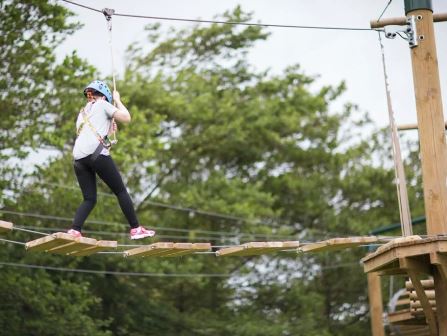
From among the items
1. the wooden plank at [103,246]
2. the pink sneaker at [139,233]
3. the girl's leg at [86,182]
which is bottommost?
the wooden plank at [103,246]

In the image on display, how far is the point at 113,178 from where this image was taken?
752cm

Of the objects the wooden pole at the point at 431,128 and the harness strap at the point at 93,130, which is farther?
the wooden pole at the point at 431,128

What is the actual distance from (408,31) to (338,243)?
2.00m

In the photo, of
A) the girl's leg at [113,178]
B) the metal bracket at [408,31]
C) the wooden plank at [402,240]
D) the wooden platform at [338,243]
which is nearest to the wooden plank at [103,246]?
the girl's leg at [113,178]

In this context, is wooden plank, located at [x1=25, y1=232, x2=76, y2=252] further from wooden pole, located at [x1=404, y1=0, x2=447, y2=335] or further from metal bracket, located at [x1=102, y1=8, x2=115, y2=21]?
wooden pole, located at [x1=404, y1=0, x2=447, y2=335]

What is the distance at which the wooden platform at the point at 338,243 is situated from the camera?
7.55m

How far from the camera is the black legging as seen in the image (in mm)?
7414

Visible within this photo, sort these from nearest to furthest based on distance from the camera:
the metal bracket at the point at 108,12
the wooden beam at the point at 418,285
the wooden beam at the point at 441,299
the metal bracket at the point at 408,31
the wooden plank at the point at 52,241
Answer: the wooden plank at the point at 52,241 → the wooden beam at the point at 418,285 → the wooden beam at the point at 441,299 → the metal bracket at the point at 108,12 → the metal bracket at the point at 408,31

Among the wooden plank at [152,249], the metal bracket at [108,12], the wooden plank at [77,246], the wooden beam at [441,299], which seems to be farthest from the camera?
the metal bracket at [108,12]

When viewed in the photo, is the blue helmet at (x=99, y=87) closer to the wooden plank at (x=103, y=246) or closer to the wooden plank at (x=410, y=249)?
the wooden plank at (x=103, y=246)

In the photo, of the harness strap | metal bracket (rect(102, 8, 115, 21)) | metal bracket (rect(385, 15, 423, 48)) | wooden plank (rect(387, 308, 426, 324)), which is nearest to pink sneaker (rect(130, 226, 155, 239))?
the harness strap

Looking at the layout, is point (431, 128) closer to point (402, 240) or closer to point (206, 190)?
point (402, 240)

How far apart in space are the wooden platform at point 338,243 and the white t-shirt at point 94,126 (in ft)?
6.05

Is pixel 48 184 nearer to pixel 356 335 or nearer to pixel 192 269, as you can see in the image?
pixel 192 269
